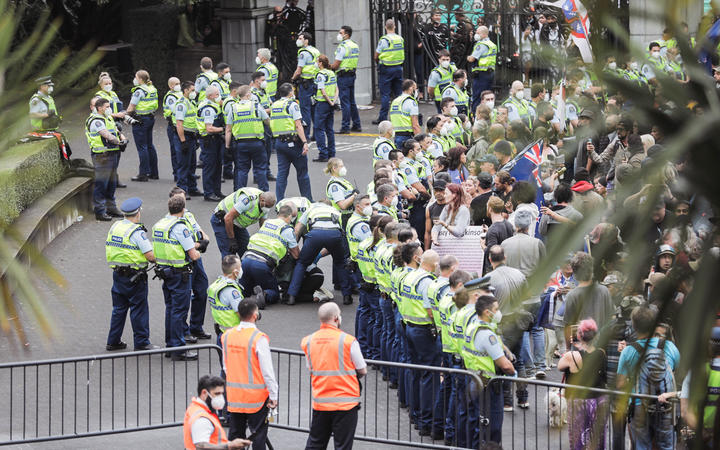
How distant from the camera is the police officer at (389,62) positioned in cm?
2292

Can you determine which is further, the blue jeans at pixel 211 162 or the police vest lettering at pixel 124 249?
the blue jeans at pixel 211 162

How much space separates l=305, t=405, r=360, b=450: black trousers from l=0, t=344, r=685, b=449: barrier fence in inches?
32.7

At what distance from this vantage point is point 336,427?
31.7ft

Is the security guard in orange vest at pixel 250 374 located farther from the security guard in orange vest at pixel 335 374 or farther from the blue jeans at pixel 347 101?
the blue jeans at pixel 347 101

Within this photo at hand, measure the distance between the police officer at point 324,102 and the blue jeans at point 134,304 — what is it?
29.4ft

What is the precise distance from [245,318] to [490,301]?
2.37 m

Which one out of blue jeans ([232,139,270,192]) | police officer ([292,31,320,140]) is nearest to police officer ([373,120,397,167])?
blue jeans ([232,139,270,192])

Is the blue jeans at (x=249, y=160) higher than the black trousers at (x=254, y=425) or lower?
higher

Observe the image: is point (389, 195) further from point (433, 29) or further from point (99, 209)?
point (433, 29)

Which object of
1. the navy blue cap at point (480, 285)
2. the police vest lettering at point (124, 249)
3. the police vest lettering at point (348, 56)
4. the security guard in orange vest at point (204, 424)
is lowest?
the security guard in orange vest at point (204, 424)

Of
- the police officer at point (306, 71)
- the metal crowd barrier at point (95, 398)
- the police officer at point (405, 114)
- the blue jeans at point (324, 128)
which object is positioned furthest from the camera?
the police officer at point (306, 71)

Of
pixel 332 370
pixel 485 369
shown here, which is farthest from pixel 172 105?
pixel 485 369

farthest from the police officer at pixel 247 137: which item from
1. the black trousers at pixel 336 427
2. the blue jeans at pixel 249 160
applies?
the black trousers at pixel 336 427

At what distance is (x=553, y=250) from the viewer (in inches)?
60.0
